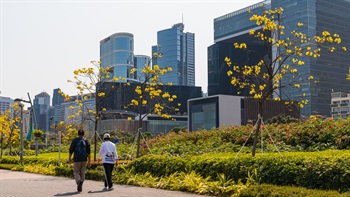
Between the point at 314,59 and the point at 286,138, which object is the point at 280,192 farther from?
the point at 314,59

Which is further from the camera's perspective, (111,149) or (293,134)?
(293,134)

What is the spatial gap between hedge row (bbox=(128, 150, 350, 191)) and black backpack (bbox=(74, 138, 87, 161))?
2641mm

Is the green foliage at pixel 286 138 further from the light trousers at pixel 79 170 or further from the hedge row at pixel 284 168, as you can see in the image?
the light trousers at pixel 79 170

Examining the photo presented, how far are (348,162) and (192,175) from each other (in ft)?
14.9

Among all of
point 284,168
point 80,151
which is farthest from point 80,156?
point 284,168

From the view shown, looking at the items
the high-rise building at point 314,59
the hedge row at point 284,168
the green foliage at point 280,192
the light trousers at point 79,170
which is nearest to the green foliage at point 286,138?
the hedge row at point 284,168

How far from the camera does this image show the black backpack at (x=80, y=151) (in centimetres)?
1259

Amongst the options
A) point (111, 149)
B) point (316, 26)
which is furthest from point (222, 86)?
point (111, 149)

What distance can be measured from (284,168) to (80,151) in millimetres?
5791

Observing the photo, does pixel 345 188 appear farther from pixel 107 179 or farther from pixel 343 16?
pixel 343 16

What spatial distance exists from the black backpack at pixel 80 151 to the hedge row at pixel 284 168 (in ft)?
8.67

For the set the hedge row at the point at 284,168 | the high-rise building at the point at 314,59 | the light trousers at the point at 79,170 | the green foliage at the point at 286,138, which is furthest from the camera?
the high-rise building at the point at 314,59

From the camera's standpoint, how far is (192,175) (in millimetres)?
12266

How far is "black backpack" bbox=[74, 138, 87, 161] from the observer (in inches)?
496
